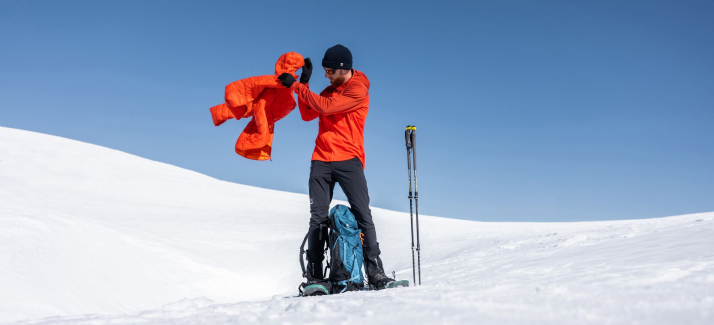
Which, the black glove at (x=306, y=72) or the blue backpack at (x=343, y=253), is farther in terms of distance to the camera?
the black glove at (x=306, y=72)

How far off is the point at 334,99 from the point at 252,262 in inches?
158

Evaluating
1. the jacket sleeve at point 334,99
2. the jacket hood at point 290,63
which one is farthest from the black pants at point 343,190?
the jacket hood at point 290,63

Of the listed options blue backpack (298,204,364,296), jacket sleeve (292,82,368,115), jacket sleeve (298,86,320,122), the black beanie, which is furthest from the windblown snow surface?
the black beanie

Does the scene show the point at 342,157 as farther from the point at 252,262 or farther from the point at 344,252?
the point at 252,262

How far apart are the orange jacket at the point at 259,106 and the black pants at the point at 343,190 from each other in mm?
680

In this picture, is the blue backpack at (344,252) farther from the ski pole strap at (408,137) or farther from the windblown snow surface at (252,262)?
the ski pole strap at (408,137)

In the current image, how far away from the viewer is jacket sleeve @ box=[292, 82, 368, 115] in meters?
4.06

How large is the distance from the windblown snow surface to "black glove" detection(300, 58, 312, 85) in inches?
80.4

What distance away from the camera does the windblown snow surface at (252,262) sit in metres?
2.17

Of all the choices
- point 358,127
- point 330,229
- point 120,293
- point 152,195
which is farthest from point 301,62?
point 152,195

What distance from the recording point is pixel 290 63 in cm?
459

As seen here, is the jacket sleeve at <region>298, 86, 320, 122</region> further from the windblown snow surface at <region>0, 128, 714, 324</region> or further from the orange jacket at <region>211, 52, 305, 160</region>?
the windblown snow surface at <region>0, 128, 714, 324</region>

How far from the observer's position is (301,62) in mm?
4609

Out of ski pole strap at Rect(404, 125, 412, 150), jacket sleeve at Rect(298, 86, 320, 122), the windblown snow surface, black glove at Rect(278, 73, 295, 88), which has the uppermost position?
black glove at Rect(278, 73, 295, 88)
